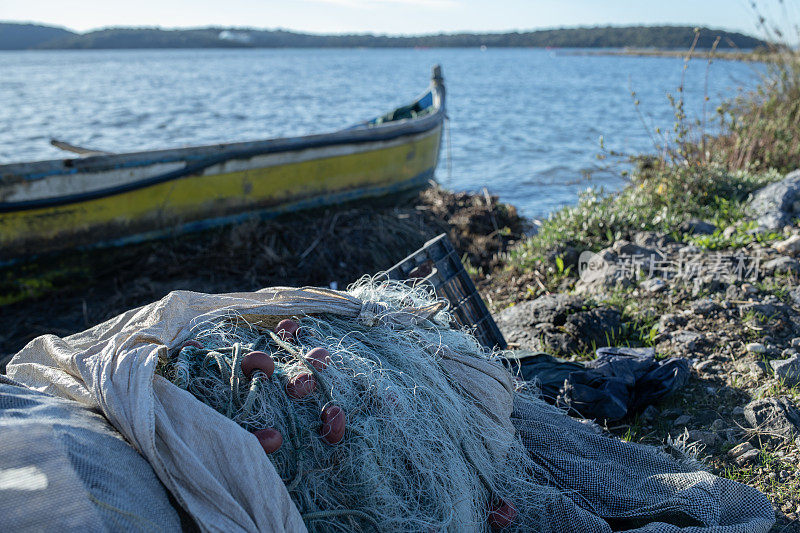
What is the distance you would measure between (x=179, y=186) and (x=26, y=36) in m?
112

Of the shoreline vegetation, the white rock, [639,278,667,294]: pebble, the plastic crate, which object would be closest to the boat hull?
the shoreline vegetation

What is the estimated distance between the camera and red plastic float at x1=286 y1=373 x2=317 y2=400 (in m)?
1.87

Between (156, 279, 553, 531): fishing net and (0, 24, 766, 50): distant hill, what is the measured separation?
79.8 meters

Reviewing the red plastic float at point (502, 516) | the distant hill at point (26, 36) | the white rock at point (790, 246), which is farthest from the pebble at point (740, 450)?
the distant hill at point (26, 36)

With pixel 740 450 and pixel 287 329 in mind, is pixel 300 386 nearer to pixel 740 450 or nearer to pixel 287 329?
pixel 287 329

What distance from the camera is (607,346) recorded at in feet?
11.7

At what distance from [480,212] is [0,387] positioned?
6236 millimetres

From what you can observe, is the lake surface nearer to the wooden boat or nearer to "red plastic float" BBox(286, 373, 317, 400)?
the wooden boat

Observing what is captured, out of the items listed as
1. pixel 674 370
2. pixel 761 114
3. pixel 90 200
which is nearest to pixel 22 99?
pixel 90 200

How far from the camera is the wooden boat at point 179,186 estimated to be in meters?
5.62

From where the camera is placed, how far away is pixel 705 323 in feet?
11.7

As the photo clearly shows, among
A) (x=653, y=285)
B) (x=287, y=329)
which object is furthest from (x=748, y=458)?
(x=287, y=329)

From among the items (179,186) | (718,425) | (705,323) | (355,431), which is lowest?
(718,425)

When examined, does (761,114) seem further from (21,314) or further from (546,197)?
(21,314)
